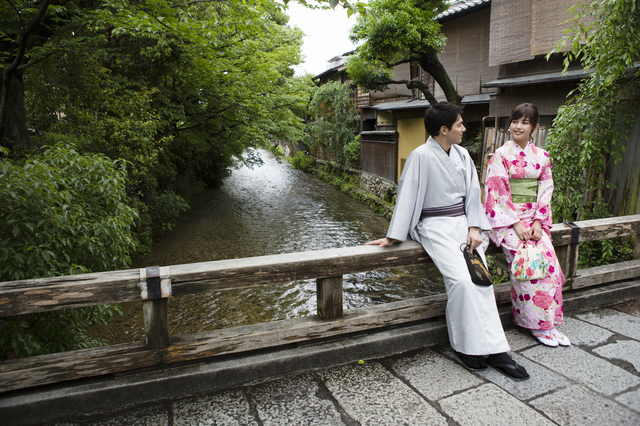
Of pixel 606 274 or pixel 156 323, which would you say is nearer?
pixel 156 323

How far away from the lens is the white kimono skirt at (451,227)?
2650 millimetres

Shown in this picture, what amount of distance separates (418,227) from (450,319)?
72 centimetres

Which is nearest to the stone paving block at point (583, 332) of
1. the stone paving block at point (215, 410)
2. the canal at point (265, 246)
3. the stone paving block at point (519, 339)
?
the stone paving block at point (519, 339)

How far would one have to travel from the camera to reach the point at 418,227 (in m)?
3.03

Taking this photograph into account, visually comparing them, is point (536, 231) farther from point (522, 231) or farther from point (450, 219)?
point (450, 219)

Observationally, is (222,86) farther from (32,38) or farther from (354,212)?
(354,212)

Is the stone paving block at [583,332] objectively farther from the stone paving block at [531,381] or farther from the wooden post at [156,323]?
the wooden post at [156,323]

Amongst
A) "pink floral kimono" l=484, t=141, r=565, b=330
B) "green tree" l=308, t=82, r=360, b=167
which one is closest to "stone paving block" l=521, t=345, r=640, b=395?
"pink floral kimono" l=484, t=141, r=565, b=330

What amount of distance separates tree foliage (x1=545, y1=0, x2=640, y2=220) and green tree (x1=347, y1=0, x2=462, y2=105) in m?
5.86

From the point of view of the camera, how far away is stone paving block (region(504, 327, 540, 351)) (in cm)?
296

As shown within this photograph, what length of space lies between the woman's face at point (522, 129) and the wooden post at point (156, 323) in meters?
2.91

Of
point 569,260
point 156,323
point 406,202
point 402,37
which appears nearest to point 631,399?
point 569,260

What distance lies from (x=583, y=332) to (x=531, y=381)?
1016 mm

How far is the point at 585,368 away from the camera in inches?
104
